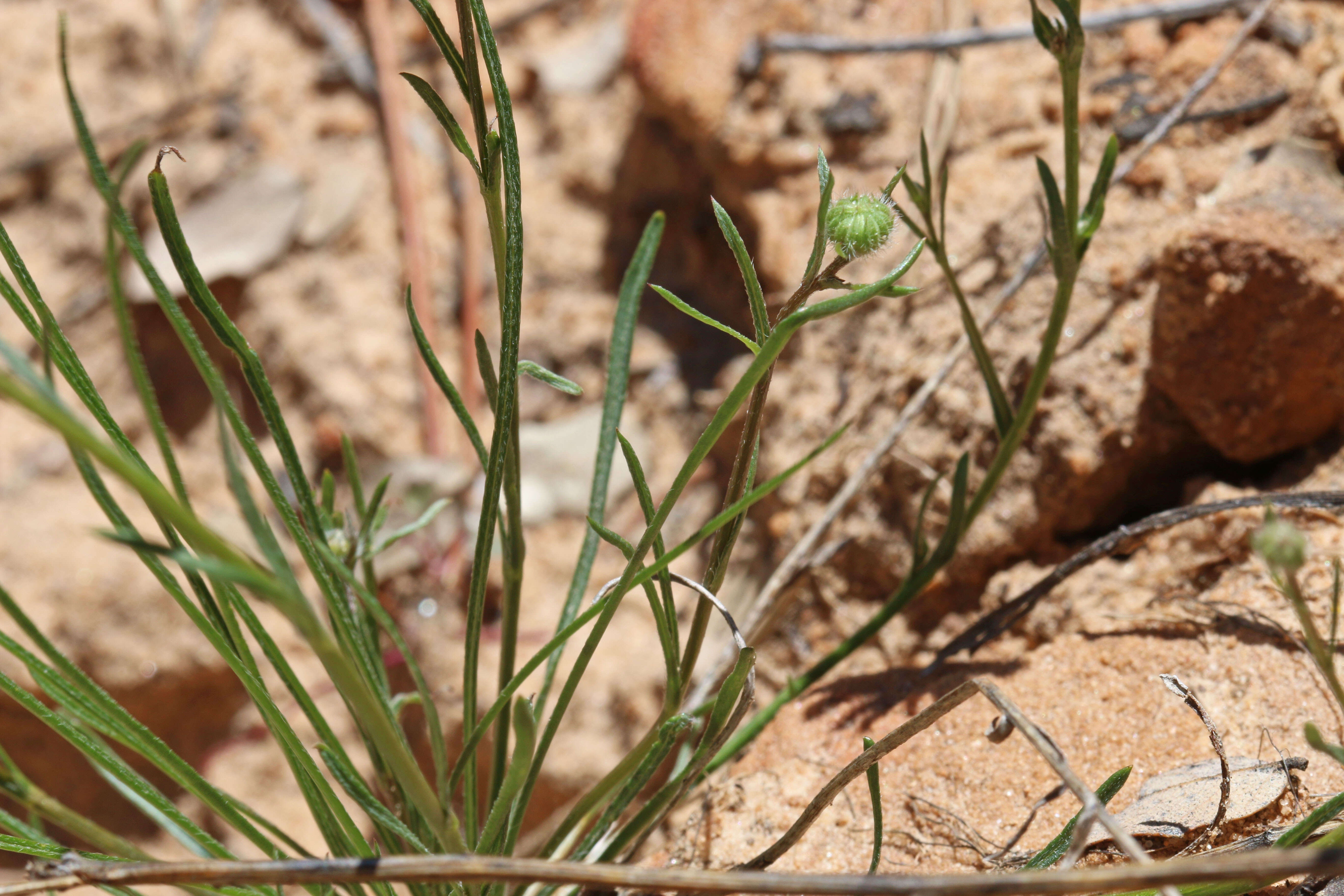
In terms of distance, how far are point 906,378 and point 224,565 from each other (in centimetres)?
109

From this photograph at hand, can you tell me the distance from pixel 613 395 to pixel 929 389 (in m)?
0.48

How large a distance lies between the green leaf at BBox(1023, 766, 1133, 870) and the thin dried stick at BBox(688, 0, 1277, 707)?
1.66ft

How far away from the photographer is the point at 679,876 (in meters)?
0.59

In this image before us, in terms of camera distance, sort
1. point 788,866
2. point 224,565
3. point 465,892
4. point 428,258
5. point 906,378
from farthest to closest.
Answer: point 428,258, point 906,378, point 788,866, point 465,892, point 224,565

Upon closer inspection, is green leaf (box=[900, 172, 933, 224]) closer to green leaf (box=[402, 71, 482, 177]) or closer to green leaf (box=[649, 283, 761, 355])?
green leaf (box=[649, 283, 761, 355])

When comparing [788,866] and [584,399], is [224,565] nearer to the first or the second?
[788,866]

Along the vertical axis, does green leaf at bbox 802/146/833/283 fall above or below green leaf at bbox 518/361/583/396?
above

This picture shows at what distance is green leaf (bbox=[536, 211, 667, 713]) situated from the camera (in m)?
0.98

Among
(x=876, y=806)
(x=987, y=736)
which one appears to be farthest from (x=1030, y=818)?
(x=876, y=806)

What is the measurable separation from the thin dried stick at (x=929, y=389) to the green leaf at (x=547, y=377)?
1.95 feet

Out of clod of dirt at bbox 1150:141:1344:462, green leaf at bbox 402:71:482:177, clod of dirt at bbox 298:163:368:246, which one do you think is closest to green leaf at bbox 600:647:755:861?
green leaf at bbox 402:71:482:177

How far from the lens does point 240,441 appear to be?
81 cm

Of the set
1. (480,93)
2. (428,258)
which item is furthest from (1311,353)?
(428,258)

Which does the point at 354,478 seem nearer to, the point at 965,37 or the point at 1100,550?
the point at 1100,550
